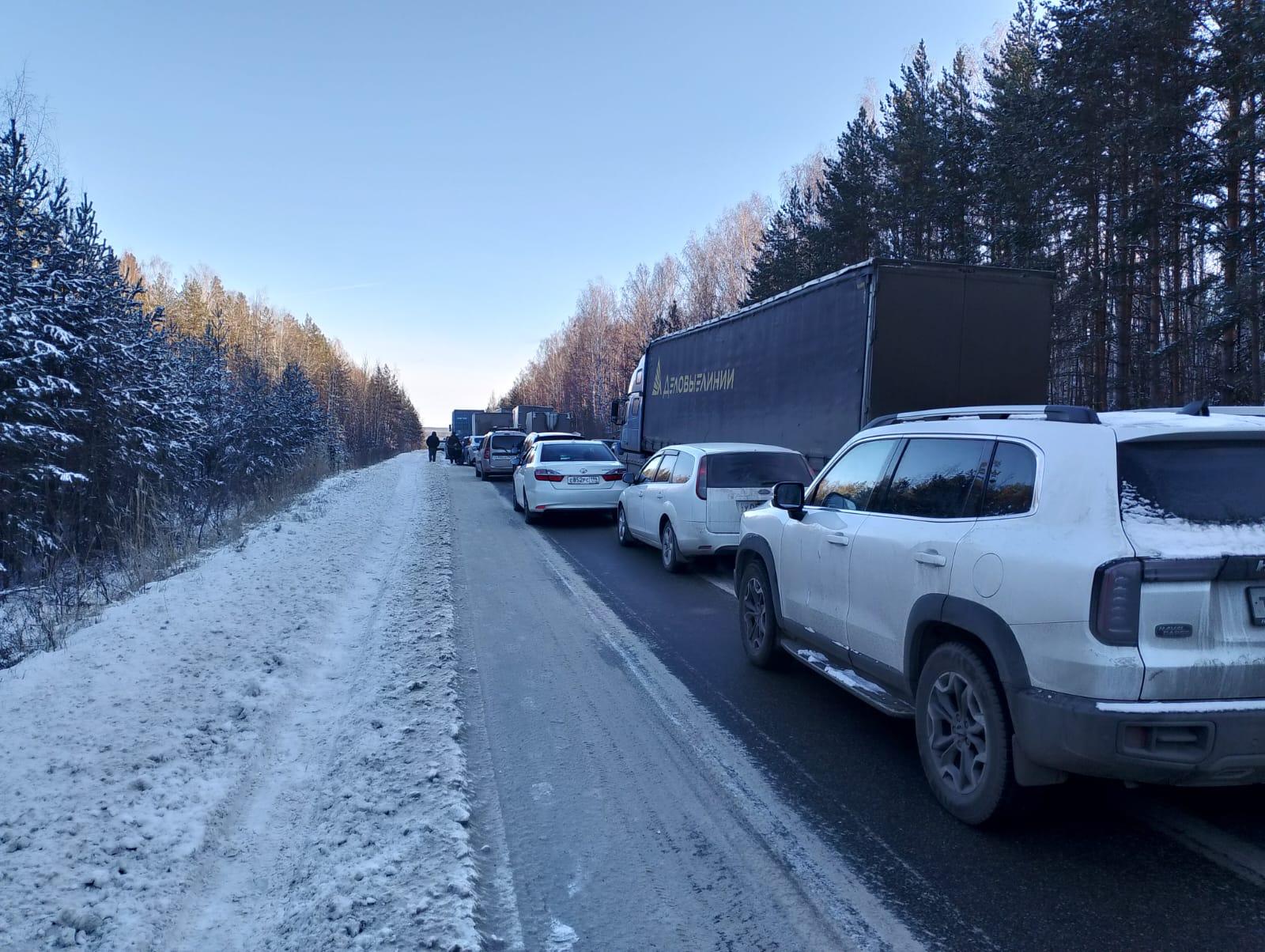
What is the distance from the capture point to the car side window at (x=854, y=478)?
16.0ft

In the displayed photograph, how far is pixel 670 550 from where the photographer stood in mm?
10820

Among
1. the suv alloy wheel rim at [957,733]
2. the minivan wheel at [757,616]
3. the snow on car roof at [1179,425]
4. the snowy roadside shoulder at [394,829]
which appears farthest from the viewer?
the minivan wheel at [757,616]

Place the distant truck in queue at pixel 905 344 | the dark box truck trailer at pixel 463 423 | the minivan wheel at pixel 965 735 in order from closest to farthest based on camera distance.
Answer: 1. the minivan wheel at pixel 965 735
2. the distant truck in queue at pixel 905 344
3. the dark box truck trailer at pixel 463 423

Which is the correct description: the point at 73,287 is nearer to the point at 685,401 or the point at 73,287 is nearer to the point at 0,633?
the point at 0,633

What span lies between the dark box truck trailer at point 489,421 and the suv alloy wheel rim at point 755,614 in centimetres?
4767

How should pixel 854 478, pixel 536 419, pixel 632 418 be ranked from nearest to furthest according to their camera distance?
pixel 854 478, pixel 632 418, pixel 536 419

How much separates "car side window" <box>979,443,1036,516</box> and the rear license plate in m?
0.79

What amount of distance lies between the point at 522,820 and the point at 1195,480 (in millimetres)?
3163

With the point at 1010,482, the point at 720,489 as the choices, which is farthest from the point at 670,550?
the point at 1010,482

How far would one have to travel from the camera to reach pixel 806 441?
12.5 metres

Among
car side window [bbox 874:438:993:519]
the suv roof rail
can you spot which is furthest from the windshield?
car side window [bbox 874:438:993:519]

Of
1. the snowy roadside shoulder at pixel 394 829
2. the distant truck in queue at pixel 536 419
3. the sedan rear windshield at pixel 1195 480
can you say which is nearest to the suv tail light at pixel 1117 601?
the sedan rear windshield at pixel 1195 480

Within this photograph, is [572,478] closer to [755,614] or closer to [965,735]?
[755,614]

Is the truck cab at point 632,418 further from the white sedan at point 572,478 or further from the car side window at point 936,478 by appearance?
the car side window at point 936,478
